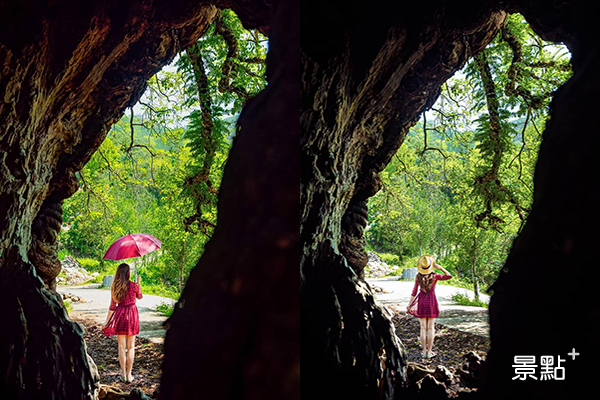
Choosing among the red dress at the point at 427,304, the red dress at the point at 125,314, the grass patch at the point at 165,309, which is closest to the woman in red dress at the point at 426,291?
the red dress at the point at 427,304

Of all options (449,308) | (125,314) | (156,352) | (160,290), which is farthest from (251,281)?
(160,290)

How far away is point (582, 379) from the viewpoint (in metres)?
0.68

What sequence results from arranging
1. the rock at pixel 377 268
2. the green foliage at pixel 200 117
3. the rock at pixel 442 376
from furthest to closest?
the rock at pixel 377 268
the green foliage at pixel 200 117
the rock at pixel 442 376

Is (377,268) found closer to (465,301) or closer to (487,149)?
(465,301)

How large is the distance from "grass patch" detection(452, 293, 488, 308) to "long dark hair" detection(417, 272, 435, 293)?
8.51ft

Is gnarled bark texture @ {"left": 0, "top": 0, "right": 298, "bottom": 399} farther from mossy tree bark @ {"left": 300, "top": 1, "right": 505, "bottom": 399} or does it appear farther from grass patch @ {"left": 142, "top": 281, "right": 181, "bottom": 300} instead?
grass patch @ {"left": 142, "top": 281, "right": 181, "bottom": 300}

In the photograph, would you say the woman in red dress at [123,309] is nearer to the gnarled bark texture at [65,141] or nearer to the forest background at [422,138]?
the gnarled bark texture at [65,141]

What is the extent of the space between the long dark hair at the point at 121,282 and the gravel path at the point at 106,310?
1527 millimetres

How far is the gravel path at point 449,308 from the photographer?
3712mm

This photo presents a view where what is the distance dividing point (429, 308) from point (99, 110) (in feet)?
7.22

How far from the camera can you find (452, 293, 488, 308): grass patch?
467 cm

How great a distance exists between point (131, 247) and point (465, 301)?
4.01 metres

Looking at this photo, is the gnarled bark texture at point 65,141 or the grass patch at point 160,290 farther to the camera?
the grass patch at point 160,290

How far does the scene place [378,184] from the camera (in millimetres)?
1890
